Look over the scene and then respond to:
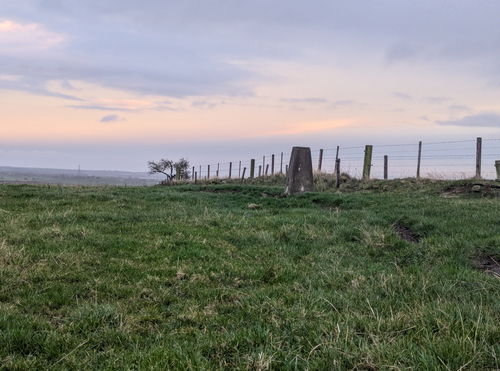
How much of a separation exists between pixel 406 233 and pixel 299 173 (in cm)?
954

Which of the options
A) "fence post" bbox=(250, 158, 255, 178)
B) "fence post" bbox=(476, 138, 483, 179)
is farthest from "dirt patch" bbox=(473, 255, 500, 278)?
"fence post" bbox=(250, 158, 255, 178)

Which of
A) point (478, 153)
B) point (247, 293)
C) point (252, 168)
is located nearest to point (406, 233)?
point (247, 293)

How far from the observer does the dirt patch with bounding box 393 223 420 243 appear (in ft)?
30.0

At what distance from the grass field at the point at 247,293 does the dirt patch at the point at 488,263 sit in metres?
0.05

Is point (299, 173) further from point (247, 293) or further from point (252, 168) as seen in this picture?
point (252, 168)

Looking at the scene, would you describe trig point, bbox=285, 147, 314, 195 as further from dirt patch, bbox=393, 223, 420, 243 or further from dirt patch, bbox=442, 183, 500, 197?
dirt patch, bbox=393, 223, 420, 243

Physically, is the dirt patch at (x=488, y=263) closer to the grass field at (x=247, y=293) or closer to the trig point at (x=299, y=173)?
the grass field at (x=247, y=293)

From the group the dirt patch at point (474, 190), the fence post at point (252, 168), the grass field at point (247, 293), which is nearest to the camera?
the grass field at point (247, 293)

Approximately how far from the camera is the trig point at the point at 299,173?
741 inches

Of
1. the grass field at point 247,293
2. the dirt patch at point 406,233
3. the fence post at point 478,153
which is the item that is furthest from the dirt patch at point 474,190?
the dirt patch at point 406,233

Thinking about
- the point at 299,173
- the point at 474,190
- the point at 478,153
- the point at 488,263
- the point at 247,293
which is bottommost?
the point at 247,293

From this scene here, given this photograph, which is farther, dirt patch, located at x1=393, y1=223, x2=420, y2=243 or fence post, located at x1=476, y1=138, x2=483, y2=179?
fence post, located at x1=476, y1=138, x2=483, y2=179

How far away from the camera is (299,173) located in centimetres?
1903

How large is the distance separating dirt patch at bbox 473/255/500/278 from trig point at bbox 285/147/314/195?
1183 centimetres
